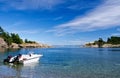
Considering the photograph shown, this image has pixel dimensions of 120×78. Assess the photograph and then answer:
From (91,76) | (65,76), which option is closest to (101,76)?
(91,76)

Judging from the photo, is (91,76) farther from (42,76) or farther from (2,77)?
(2,77)

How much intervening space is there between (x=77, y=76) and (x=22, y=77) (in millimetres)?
8266

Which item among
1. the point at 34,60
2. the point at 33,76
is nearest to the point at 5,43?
the point at 34,60

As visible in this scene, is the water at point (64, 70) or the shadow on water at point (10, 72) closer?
the shadow on water at point (10, 72)

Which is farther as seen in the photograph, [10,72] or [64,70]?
[64,70]

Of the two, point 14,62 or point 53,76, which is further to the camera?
point 14,62

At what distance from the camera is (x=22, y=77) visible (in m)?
35.3

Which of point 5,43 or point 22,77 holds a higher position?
point 5,43

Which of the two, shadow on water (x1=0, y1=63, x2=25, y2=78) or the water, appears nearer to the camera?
shadow on water (x1=0, y1=63, x2=25, y2=78)

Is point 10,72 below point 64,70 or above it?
above

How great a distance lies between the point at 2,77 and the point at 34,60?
29968 mm

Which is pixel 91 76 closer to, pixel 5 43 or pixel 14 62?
pixel 14 62

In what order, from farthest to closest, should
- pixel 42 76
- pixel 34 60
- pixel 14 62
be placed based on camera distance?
pixel 34 60
pixel 14 62
pixel 42 76

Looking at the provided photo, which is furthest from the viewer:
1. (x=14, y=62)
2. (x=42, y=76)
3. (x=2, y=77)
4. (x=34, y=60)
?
(x=34, y=60)
